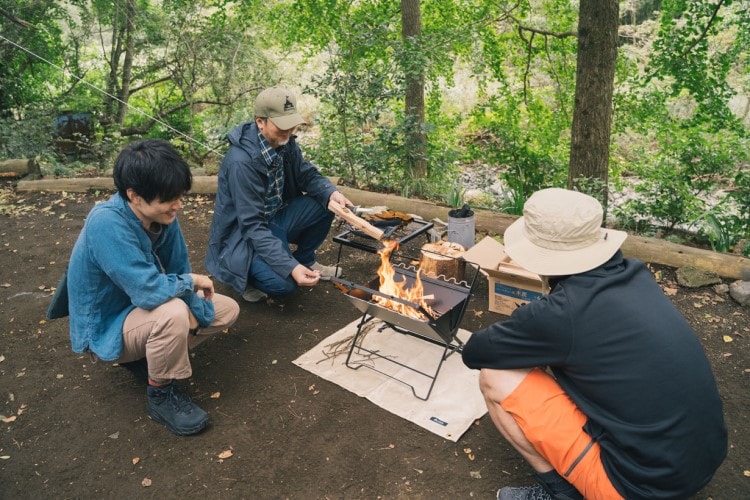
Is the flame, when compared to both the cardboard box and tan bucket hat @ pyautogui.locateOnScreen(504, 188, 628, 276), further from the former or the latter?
tan bucket hat @ pyautogui.locateOnScreen(504, 188, 628, 276)

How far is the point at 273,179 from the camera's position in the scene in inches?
154

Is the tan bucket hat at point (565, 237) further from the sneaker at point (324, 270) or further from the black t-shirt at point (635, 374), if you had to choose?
the sneaker at point (324, 270)

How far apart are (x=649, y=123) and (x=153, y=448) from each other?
6.73 m

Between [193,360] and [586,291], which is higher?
[586,291]

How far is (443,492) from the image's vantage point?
2.51m

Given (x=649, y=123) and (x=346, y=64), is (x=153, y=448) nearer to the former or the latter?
(x=346, y=64)

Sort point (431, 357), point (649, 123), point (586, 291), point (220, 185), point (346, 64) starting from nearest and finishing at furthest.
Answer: point (586, 291), point (431, 357), point (220, 185), point (346, 64), point (649, 123)

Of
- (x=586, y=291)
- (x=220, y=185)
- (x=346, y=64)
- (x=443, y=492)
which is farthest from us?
(x=346, y=64)

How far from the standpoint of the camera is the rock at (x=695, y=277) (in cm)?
411

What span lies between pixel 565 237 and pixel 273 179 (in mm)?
2400

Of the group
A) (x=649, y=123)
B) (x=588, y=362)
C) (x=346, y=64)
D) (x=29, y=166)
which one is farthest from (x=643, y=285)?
(x=29, y=166)

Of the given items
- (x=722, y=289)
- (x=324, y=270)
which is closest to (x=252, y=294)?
(x=324, y=270)

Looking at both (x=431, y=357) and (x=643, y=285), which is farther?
(x=431, y=357)

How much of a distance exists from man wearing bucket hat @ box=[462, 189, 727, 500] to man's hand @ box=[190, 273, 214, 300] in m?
1.49
